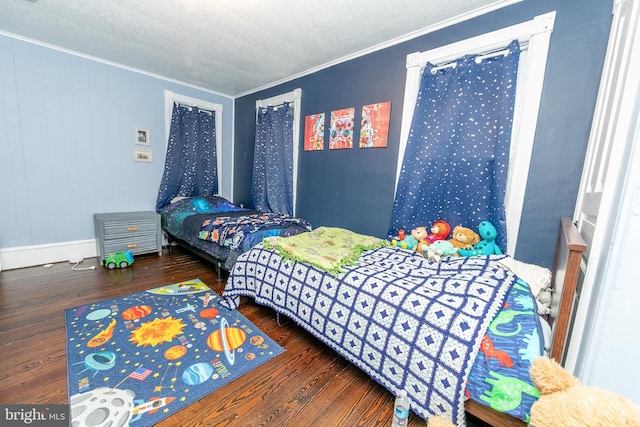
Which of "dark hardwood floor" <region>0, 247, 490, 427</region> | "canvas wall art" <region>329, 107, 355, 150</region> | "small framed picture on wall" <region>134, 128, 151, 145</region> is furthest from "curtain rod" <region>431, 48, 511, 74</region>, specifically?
"small framed picture on wall" <region>134, 128, 151, 145</region>

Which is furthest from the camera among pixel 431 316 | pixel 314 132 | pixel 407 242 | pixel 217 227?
pixel 314 132

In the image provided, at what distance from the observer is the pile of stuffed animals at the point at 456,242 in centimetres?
179

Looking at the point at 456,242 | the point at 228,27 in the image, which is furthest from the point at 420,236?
the point at 228,27

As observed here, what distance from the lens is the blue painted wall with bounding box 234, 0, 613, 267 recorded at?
5.03 ft

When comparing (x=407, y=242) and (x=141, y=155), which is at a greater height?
(x=141, y=155)

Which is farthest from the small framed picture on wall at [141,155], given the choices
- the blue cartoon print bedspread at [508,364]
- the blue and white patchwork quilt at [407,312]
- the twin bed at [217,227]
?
the blue cartoon print bedspread at [508,364]

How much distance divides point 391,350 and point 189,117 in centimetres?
389

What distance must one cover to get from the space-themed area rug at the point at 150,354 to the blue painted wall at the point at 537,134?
1.57 metres

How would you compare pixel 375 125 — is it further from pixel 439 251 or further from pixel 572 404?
pixel 572 404

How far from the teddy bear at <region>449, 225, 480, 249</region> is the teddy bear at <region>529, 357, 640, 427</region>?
1.32 meters

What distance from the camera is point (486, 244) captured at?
1807 millimetres

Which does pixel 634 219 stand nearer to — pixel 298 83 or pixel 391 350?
pixel 391 350

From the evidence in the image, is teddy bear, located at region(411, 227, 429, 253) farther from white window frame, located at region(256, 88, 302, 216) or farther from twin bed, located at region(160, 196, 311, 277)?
white window frame, located at region(256, 88, 302, 216)

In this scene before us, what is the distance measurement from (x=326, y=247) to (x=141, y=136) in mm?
3007
